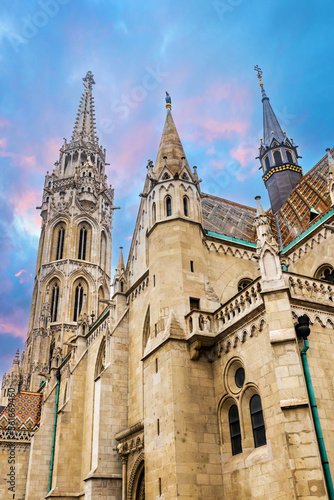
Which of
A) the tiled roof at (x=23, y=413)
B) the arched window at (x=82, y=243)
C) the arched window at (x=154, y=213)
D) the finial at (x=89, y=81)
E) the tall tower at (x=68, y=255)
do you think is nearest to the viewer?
the arched window at (x=154, y=213)

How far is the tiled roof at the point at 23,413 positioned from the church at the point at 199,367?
0.12 m

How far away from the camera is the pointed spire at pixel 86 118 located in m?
76.1

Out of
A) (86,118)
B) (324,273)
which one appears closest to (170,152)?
(324,273)

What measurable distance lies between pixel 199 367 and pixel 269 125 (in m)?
30.4

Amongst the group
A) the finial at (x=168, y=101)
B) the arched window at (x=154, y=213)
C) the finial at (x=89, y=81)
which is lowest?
the arched window at (x=154, y=213)

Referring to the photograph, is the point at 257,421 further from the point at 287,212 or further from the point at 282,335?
the point at 287,212

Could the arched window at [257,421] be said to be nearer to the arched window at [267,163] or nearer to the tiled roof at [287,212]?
the tiled roof at [287,212]

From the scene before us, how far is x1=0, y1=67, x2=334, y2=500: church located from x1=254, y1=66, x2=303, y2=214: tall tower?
0.98ft

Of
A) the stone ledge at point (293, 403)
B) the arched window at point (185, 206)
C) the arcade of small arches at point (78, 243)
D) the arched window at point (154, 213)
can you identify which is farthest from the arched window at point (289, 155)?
the arcade of small arches at point (78, 243)

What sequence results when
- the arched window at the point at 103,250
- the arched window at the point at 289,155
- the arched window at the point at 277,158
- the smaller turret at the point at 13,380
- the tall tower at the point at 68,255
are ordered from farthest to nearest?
the arched window at the point at 103,250
the tall tower at the point at 68,255
the smaller turret at the point at 13,380
the arched window at the point at 277,158
the arched window at the point at 289,155

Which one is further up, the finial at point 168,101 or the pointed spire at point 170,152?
the finial at point 168,101

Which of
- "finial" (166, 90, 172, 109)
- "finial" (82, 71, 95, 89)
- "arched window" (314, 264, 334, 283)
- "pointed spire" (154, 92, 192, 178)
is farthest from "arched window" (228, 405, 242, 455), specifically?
"finial" (82, 71, 95, 89)

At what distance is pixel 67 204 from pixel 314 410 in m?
56.3

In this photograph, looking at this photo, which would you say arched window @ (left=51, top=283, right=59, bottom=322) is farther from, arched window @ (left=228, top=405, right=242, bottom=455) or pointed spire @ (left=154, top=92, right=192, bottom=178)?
arched window @ (left=228, top=405, right=242, bottom=455)
